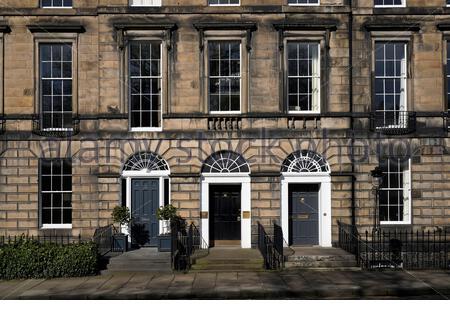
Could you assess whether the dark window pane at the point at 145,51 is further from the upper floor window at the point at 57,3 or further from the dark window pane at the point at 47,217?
the dark window pane at the point at 47,217

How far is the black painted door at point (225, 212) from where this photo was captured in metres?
19.2

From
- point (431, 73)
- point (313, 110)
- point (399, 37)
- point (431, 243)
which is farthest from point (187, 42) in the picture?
point (431, 243)

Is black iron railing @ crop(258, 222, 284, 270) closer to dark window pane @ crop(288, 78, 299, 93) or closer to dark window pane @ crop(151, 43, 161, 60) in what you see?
dark window pane @ crop(288, 78, 299, 93)

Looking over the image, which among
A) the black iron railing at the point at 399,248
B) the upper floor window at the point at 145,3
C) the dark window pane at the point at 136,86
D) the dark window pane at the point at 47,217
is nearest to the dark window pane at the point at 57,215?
the dark window pane at the point at 47,217

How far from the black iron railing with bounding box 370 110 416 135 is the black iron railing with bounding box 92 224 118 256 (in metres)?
10.0

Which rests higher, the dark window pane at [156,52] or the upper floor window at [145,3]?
the upper floor window at [145,3]

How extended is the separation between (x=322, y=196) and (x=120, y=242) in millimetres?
7319

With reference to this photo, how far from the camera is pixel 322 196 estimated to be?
1900 centimetres

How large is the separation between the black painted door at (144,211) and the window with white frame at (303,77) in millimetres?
5855

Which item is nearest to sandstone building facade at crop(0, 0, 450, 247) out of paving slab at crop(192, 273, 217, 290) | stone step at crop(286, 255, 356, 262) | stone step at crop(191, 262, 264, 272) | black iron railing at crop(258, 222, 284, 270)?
black iron railing at crop(258, 222, 284, 270)

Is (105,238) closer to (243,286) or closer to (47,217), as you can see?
(47,217)

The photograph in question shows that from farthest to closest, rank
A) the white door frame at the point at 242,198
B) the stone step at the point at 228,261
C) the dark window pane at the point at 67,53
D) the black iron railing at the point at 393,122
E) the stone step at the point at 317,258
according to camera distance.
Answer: the dark window pane at the point at 67,53 < the black iron railing at the point at 393,122 < the white door frame at the point at 242,198 < the stone step at the point at 317,258 < the stone step at the point at 228,261

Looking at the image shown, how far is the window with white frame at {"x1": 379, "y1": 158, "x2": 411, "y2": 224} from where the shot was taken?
19.4 meters

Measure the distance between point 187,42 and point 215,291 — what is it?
933 cm
